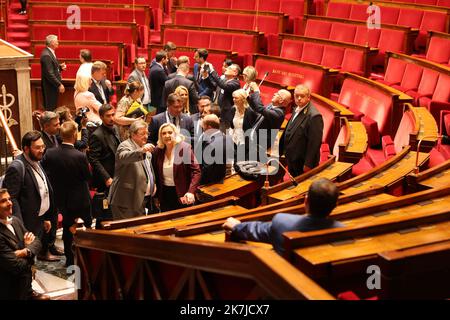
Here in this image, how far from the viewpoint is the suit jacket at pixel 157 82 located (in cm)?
353

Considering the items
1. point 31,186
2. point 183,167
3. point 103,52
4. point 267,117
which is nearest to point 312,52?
point 103,52

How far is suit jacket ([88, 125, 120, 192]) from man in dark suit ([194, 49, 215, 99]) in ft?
3.57

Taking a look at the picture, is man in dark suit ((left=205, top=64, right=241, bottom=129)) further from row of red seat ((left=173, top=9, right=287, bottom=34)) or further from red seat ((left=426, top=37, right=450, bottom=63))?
row of red seat ((left=173, top=9, right=287, bottom=34))

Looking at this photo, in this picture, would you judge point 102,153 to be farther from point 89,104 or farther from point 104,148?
point 89,104

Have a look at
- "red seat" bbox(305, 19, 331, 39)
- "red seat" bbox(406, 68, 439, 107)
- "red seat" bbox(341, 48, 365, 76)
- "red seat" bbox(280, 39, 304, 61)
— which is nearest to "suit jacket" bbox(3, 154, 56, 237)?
"red seat" bbox(406, 68, 439, 107)

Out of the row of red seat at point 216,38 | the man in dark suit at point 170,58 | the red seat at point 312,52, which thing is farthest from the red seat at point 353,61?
the man in dark suit at point 170,58

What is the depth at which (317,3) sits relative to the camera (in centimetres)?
464

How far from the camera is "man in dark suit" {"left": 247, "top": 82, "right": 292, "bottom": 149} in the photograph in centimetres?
257

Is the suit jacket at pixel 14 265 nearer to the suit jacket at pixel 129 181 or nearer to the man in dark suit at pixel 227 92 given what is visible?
the suit jacket at pixel 129 181

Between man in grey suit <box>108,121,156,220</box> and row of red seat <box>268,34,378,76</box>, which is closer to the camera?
man in grey suit <box>108,121,156,220</box>

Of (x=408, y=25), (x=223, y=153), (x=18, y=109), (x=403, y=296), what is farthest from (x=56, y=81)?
(x=403, y=296)

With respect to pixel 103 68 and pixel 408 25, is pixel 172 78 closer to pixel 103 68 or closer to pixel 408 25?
pixel 103 68

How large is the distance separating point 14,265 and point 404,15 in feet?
9.98

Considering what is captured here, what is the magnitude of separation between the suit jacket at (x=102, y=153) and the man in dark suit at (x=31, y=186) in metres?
0.23
